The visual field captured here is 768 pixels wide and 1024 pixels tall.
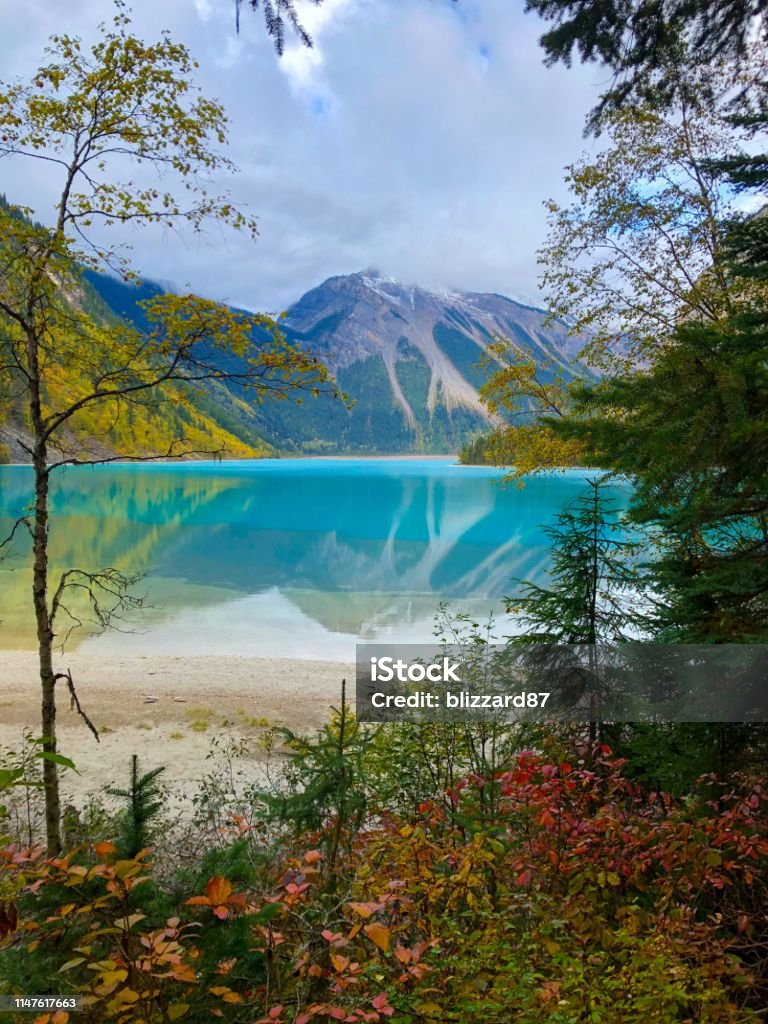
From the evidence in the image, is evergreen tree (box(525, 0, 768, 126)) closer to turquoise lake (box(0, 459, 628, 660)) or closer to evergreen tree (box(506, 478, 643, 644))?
evergreen tree (box(506, 478, 643, 644))

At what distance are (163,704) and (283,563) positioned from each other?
72.8 feet

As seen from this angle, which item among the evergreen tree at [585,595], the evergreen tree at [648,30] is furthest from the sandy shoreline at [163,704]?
the evergreen tree at [648,30]

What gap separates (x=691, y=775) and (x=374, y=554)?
112 feet

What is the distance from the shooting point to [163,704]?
12672mm

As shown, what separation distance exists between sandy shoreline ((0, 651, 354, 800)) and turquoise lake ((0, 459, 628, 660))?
212cm

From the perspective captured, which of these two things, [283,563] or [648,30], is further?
[283,563]

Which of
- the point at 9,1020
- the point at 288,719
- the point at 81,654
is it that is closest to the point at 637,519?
the point at 9,1020

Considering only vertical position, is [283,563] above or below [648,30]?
below

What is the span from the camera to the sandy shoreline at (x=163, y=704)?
32.6 feet

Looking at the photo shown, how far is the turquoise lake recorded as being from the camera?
19.9 metres

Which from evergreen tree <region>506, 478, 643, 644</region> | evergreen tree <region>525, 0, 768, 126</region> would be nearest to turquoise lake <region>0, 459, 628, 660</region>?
evergreen tree <region>506, 478, 643, 644</region>

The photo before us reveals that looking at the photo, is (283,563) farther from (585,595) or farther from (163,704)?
(585,595)

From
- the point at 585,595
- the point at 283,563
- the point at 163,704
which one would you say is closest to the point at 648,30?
the point at 585,595

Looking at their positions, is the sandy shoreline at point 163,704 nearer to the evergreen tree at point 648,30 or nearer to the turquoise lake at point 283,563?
the turquoise lake at point 283,563
